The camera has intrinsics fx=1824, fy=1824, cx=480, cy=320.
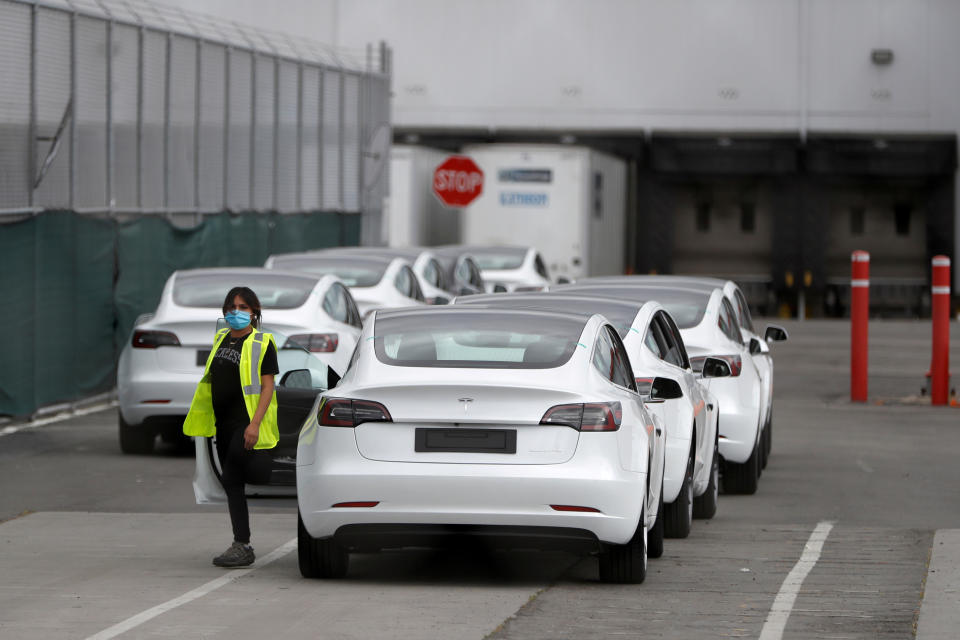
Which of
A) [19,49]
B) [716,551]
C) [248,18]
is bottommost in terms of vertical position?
[716,551]

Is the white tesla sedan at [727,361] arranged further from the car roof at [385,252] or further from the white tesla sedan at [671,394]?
the car roof at [385,252]

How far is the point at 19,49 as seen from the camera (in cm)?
1869

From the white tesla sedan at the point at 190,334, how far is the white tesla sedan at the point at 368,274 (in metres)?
3.63

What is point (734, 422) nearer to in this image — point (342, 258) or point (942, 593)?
point (942, 593)

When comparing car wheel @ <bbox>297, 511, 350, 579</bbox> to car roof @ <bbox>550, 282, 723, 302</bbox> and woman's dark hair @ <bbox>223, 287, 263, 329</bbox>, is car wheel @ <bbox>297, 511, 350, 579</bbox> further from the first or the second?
car roof @ <bbox>550, 282, 723, 302</bbox>

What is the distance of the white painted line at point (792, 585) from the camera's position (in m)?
8.16

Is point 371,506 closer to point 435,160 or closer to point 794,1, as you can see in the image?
→ point 435,160

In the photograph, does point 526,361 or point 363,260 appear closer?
point 526,361

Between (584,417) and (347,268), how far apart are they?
12718 millimetres

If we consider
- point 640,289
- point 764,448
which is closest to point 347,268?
point 764,448

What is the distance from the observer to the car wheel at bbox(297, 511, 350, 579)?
9195mm

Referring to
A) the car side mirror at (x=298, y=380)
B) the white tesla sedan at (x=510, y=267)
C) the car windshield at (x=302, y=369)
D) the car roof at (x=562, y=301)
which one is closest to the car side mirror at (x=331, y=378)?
the car windshield at (x=302, y=369)

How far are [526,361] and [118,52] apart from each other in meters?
14.0

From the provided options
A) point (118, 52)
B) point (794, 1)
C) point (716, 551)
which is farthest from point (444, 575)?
point (794, 1)
